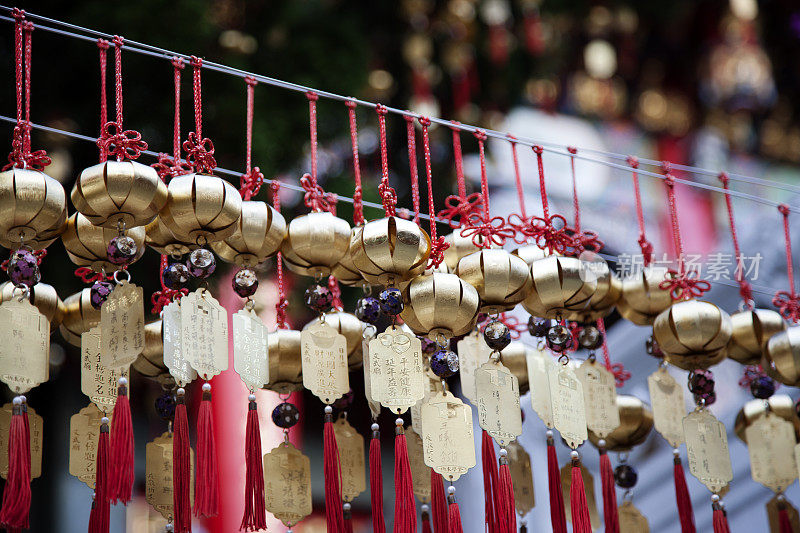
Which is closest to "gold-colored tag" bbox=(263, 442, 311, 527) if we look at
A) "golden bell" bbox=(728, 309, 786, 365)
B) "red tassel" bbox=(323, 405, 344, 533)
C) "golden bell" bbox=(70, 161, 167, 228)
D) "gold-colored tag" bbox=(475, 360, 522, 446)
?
"red tassel" bbox=(323, 405, 344, 533)

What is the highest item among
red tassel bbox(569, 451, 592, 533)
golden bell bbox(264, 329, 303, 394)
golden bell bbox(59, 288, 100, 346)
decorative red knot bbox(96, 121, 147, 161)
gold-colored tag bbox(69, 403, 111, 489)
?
decorative red knot bbox(96, 121, 147, 161)

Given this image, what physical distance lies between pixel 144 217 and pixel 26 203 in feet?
0.43

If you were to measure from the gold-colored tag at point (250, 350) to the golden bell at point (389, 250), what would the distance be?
5.9 inches

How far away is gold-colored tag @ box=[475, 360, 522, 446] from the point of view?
1.27 m

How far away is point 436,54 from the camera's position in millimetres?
2977

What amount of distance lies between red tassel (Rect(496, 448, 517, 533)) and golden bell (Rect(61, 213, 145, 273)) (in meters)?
0.53

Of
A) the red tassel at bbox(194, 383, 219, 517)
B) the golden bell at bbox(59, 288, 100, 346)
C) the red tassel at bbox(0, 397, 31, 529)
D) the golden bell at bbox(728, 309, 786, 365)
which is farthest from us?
the golden bell at bbox(728, 309, 786, 365)

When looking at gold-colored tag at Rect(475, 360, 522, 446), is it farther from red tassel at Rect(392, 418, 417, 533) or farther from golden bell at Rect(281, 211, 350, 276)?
golden bell at Rect(281, 211, 350, 276)

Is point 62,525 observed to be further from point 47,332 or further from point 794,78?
point 794,78

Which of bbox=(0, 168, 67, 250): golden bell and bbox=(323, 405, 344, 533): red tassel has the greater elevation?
bbox=(0, 168, 67, 250): golden bell

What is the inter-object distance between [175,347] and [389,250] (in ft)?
0.93

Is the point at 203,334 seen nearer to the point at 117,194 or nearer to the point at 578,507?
the point at 117,194

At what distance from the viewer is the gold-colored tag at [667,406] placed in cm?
149

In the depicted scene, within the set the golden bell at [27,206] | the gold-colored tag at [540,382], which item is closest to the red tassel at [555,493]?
the gold-colored tag at [540,382]
